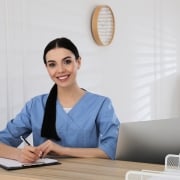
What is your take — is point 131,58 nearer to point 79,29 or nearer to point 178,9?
point 79,29

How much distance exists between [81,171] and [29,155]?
26cm

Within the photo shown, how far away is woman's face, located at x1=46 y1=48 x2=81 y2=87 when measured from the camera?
5.77ft

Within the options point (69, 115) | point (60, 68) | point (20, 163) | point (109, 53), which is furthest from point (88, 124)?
point (109, 53)

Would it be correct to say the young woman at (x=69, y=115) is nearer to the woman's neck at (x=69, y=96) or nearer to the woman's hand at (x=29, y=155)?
the woman's neck at (x=69, y=96)

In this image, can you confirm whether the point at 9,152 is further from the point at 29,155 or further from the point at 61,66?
the point at 61,66

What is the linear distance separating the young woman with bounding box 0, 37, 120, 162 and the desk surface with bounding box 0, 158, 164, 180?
15 centimetres

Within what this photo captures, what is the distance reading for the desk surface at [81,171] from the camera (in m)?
1.35

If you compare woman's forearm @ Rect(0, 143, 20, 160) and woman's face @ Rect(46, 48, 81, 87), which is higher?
woman's face @ Rect(46, 48, 81, 87)

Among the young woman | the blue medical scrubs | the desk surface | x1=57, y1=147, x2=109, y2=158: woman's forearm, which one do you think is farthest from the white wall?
the desk surface

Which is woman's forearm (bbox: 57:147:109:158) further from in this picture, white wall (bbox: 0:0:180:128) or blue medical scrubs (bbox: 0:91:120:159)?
white wall (bbox: 0:0:180:128)

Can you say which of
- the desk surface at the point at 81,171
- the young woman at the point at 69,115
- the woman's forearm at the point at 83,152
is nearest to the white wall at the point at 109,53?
the young woman at the point at 69,115

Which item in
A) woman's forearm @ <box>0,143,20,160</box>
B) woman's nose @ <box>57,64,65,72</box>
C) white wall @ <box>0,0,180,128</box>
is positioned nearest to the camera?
woman's forearm @ <box>0,143,20,160</box>

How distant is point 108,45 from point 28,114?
1892mm

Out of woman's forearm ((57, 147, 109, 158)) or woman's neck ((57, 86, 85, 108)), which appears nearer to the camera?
woman's forearm ((57, 147, 109, 158))
